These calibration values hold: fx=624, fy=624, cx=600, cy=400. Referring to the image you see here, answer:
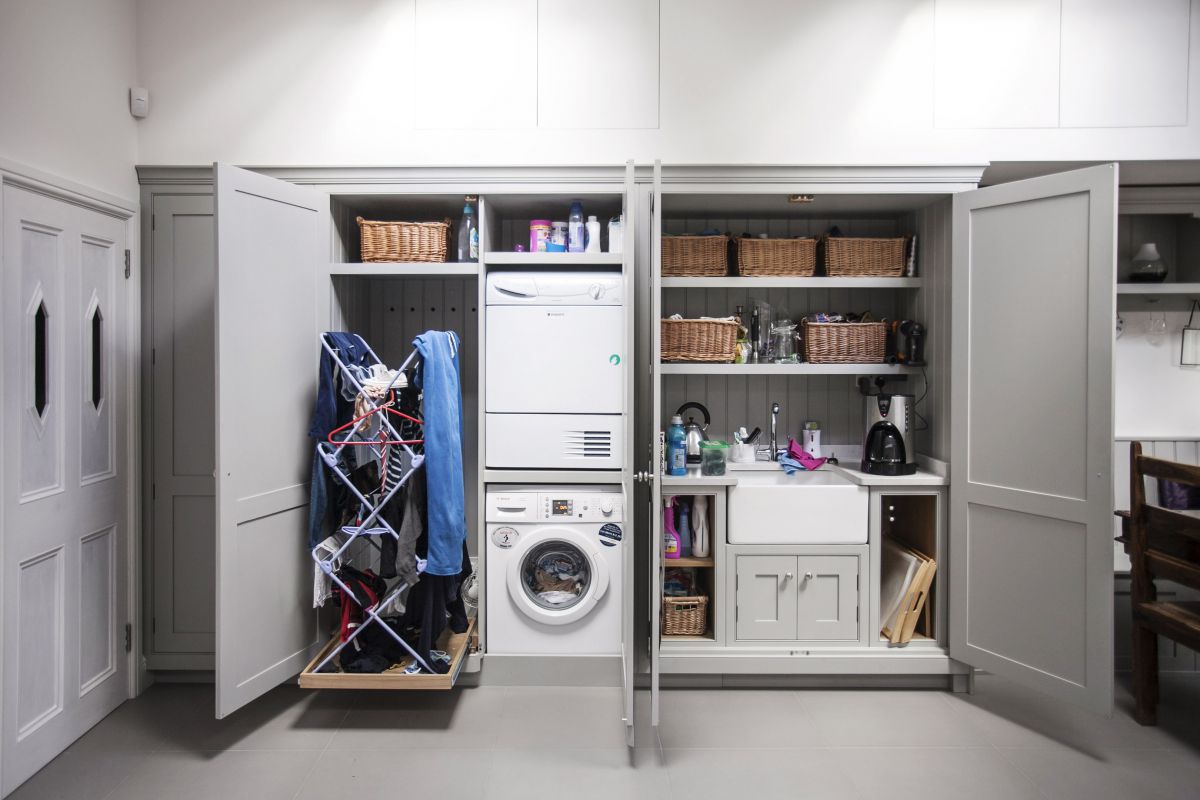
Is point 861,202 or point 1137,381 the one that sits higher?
point 861,202

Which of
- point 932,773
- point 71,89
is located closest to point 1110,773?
point 932,773

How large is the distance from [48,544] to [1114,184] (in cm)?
403

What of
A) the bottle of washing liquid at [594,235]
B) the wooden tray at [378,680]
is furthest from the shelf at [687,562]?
the bottle of washing liquid at [594,235]

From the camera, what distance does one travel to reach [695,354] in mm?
2881

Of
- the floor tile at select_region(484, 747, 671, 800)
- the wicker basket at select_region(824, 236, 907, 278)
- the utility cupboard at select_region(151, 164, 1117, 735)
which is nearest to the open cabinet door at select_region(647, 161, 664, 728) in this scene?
the utility cupboard at select_region(151, 164, 1117, 735)

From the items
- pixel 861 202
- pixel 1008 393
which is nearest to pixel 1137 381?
pixel 1008 393

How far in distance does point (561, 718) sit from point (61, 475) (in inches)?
82.7

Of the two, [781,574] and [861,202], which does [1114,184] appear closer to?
[861,202]

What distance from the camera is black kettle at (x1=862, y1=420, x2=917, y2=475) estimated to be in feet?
9.21

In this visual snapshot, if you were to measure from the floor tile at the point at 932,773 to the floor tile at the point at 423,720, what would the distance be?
1343 mm

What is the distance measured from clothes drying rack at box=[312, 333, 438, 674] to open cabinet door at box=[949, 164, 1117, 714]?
2.31 metres

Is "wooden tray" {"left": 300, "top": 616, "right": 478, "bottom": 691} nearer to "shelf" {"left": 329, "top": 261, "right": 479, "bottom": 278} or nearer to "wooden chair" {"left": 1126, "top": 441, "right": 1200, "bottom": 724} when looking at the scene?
"shelf" {"left": 329, "top": 261, "right": 479, "bottom": 278}

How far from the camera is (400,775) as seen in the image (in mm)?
2186

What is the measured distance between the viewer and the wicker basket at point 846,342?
2.91 meters
